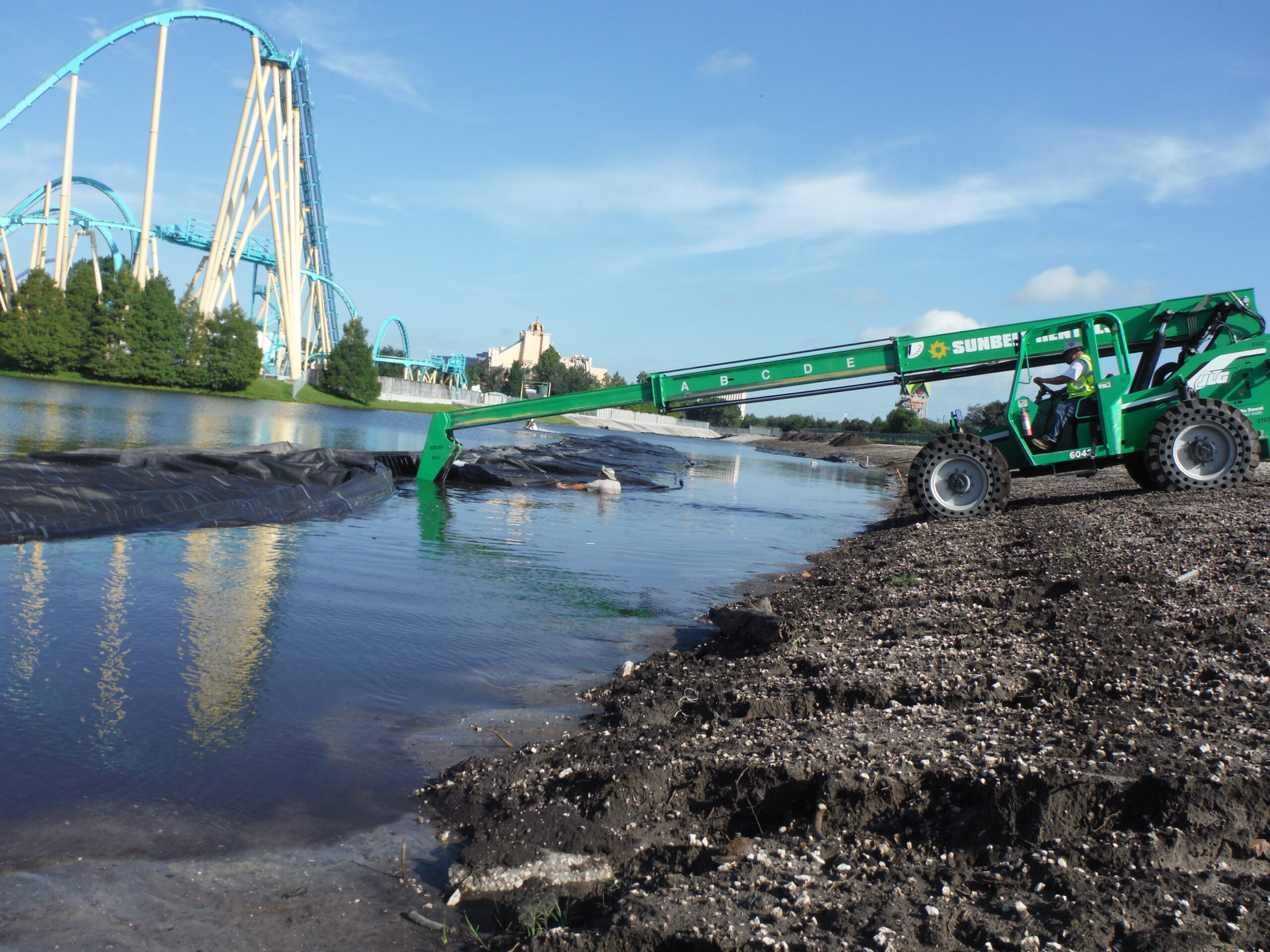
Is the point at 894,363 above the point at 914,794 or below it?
above

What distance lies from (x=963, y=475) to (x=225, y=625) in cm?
961

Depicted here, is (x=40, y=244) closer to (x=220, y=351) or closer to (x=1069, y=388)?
(x=220, y=351)

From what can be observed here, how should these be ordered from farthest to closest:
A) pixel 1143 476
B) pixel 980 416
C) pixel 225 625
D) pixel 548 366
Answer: pixel 548 366, pixel 980 416, pixel 1143 476, pixel 225 625

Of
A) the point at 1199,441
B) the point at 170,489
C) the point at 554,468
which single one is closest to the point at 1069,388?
the point at 1199,441

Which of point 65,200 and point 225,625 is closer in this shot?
point 225,625

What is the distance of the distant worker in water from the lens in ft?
69.9

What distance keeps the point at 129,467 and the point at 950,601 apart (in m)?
10.7

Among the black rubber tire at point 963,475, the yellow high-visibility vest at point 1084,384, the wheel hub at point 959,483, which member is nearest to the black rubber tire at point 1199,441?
the yellow high-visibility vest at point 1084,384

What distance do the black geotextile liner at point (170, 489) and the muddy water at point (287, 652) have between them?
25.3 inches

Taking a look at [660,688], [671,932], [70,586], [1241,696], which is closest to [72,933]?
[671,932]

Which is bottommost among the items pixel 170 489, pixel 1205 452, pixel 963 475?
pixel 170 489

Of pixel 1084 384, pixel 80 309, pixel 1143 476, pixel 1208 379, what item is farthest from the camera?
pixel 80 309

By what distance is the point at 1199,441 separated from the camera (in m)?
11.5

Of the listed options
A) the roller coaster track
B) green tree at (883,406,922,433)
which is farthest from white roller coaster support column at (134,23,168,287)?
green tree at (883,406,922,433)
